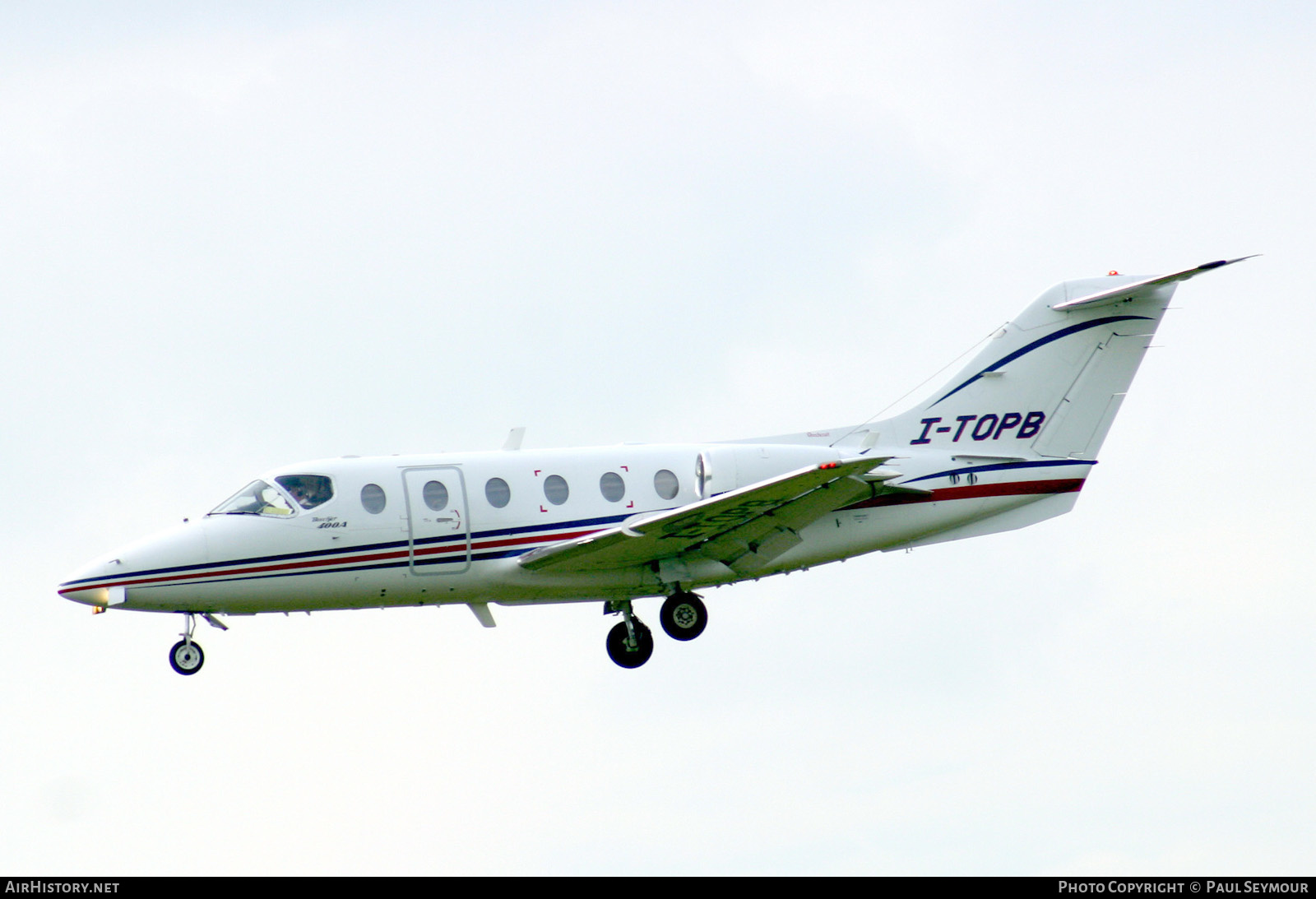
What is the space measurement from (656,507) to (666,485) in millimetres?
363

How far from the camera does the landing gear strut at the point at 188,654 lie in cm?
2162

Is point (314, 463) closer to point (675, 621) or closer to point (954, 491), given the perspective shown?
point (675, 621)

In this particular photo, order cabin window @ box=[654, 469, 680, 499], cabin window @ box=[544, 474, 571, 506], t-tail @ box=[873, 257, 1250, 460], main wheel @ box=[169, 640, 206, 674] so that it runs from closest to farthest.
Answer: main wheel @ box=[169, 640, 206, 674] → cabin window @ box=[544, 474, 571, 506] → cabin window @ box=[654, 469, 680, 499] → t-tail @ box=[873, 257, 1250, 460]

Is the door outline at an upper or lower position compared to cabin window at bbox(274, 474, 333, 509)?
lower

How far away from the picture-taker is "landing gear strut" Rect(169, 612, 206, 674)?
21625 millimetres

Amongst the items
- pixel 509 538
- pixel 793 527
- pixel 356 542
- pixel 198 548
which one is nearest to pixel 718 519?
pixel 793 527

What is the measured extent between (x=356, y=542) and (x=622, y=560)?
3782 mm

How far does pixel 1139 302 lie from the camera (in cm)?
2505

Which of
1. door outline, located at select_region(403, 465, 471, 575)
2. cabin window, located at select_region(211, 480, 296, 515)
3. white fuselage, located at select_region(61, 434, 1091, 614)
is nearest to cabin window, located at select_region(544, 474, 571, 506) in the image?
white fuselage, located at select_region(61, 434, 1091, 614)

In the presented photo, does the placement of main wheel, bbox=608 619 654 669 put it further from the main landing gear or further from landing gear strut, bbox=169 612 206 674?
landing gear strut, bbox=169 612 206 674

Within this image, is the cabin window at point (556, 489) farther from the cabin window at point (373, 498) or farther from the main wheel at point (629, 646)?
the main wheel at point (629, 646)

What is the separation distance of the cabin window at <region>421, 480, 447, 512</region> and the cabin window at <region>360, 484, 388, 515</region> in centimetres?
56

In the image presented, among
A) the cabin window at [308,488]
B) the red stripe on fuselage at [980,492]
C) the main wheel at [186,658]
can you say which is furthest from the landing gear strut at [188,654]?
the red stripe on fuselage at [980,492]

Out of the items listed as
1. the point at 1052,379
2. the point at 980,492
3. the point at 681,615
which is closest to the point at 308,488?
the point at 681,615
